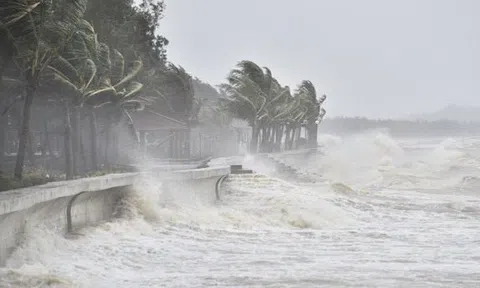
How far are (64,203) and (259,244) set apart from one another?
12.1 feet

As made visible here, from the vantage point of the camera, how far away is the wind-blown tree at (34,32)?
17.0m

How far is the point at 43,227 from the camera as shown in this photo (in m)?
14.2

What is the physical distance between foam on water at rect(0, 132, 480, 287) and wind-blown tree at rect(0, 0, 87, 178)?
314cm

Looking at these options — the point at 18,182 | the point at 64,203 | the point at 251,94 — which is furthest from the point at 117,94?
the point at 251,94

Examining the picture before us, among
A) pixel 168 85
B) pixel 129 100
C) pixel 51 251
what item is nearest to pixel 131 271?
pixel 51 251

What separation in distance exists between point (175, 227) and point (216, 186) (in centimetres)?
759

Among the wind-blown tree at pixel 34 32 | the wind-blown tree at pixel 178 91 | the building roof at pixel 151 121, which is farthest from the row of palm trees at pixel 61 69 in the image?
the wind-blown tree at pixel 178 91

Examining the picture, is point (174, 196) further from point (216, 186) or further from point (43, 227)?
point (43, 227)

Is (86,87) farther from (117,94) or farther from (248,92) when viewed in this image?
(248,92)

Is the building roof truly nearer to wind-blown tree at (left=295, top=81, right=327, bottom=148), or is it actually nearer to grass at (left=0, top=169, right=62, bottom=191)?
grass at (left=0, top=169, right=62, bottom=191)

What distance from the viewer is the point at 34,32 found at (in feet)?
57.2

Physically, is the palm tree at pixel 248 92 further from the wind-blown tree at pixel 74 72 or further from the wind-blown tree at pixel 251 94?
the wind-blown tree at pixel 74 72

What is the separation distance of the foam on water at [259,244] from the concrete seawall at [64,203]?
24 cm

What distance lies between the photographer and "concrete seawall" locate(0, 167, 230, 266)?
12.8 metres
